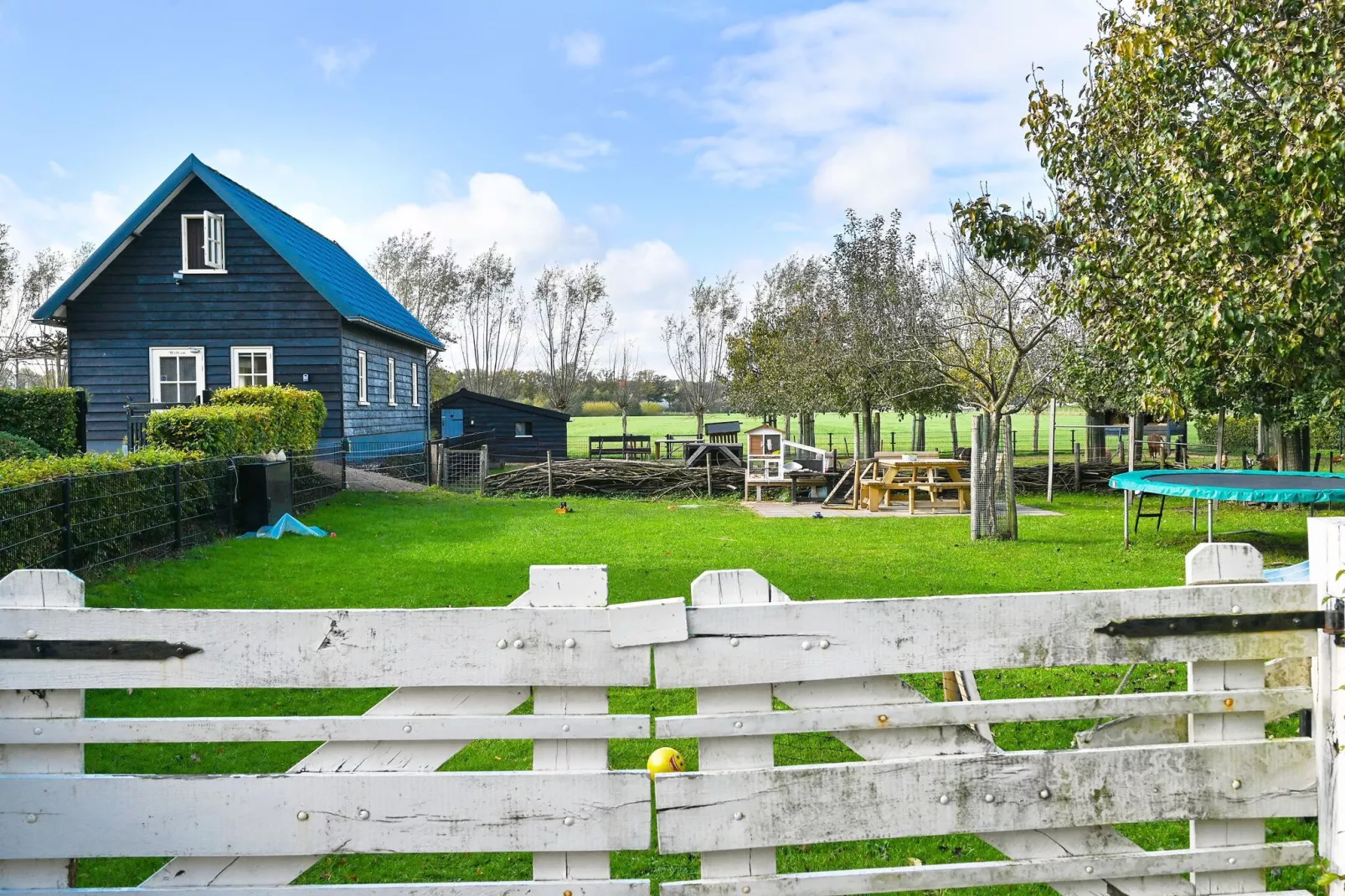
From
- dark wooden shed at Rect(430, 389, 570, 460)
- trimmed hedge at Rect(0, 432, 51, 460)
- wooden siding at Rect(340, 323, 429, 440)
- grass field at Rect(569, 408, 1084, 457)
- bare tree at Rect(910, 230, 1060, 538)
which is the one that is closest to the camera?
bare tree at Rect(910, 230, 1060, 538)

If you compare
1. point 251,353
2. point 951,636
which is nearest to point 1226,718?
point 951,636

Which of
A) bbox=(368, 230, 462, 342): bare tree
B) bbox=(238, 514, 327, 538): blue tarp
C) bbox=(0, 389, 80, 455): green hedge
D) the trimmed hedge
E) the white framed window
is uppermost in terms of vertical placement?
bbox=(368, 230, 462, 342): bare tree

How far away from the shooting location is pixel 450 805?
253cm

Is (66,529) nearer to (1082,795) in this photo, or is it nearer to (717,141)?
(1082,795)

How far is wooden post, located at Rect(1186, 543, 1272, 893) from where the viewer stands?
2.68 meters

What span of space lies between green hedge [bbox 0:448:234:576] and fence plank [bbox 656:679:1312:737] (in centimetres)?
744

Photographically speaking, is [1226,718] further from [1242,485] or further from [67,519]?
[1242,485]

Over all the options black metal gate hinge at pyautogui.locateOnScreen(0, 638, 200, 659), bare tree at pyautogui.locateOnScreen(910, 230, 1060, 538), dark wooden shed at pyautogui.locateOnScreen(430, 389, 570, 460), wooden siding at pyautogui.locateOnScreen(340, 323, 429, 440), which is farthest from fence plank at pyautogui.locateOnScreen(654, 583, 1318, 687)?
dark wooden shed at pyautogui.locateOnScreen(430, 389, 570, 460)

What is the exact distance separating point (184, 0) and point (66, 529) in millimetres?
9955

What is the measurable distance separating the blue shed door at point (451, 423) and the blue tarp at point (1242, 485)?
28481 mm

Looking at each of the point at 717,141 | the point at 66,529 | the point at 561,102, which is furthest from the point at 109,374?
the point at 717,141

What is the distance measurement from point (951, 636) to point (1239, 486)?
1094 centimetres

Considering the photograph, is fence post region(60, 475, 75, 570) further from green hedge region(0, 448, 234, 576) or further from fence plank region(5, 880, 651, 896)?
fence plank region(5, 880, 651, 896)

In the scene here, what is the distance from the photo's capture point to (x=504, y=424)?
124 ft
